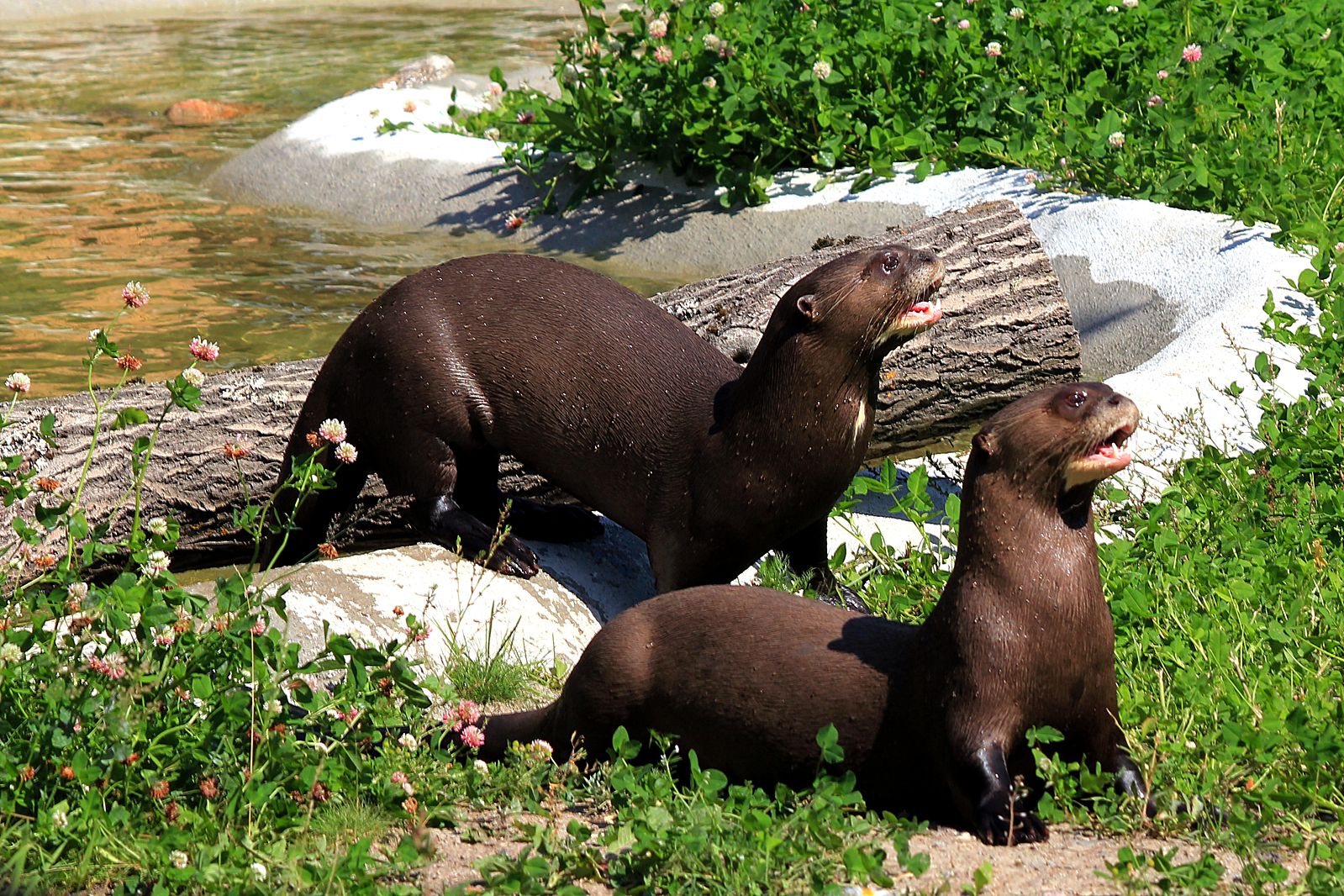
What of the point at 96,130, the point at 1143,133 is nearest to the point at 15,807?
the point at 1143,133

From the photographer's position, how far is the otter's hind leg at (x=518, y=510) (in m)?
4.90

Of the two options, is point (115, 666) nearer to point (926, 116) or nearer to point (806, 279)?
point (806, 279)

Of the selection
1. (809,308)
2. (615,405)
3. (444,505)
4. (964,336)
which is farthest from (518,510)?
(964,336)

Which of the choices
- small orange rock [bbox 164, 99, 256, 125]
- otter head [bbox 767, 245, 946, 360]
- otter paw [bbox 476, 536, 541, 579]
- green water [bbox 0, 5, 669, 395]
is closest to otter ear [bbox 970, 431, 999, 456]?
otter head [bbox 767, 245, 946, 360]

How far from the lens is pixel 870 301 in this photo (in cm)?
412

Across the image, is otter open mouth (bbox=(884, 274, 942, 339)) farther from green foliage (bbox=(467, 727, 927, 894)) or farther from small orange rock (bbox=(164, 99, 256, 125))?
small orange rock (bbox=(164, 99, 256, 125))

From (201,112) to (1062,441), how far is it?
1244 centimetres

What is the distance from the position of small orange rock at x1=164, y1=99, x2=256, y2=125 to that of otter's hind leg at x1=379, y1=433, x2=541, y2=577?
10.1 m

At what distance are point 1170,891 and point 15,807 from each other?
6.45 feet

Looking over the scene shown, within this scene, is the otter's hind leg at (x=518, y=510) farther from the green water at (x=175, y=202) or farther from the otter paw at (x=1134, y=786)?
the green water at (x=175, y=202)

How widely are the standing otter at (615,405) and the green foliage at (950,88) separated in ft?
11.6

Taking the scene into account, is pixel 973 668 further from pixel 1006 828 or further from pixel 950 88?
pixel 950 88

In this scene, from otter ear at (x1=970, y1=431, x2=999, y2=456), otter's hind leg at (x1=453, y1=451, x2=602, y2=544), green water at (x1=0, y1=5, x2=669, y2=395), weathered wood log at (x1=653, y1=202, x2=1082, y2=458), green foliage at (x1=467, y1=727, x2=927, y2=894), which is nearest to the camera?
green foliage at (x1=467, y1=727, x2=927, y2=894)

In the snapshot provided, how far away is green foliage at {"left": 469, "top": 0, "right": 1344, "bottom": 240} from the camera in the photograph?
7.50 metres
